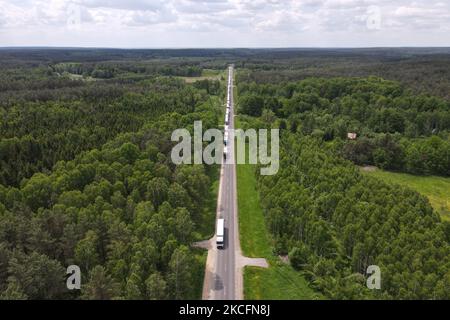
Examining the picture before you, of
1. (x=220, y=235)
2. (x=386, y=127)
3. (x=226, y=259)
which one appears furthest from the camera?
(x=386, y=127)

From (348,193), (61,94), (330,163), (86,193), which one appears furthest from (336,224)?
(61,94)

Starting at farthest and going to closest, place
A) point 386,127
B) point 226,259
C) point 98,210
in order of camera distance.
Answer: point 386,127, point 226,259, point 98,210

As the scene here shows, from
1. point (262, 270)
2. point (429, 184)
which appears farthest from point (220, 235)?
point (429, 184)

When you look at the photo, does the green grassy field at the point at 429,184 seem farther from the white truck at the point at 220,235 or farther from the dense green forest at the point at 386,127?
the white truck at the point at 220,235

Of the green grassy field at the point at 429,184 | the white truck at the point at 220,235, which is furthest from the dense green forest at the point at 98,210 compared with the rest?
the green grassy field at the point at 429,184

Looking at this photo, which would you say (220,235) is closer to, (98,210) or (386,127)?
(98,210)

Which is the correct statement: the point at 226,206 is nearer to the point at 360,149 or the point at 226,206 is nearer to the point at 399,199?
the point at 399,199
